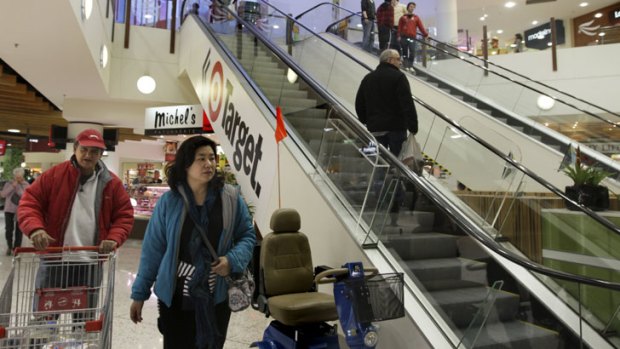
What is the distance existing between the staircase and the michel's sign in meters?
3.15

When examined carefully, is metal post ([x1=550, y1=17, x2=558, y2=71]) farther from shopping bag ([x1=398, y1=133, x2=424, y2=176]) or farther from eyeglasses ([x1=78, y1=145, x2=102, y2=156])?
eyeglasses ([x1=78, y1=145, x2=102, y2=156])

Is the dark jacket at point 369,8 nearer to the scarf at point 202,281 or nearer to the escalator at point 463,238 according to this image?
the escalator at point 463,238

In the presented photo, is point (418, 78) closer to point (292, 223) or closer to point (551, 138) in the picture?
point (551, 138)

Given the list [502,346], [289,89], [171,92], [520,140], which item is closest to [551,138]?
[520,140]

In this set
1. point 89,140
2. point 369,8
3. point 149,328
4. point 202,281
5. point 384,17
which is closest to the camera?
point 202,281

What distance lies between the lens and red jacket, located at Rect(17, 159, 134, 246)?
107 inches

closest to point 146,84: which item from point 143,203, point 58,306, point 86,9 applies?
point 143,203

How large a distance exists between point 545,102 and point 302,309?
22.0 feet

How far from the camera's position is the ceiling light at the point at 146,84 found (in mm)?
10031

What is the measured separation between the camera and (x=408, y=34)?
31.1 feet

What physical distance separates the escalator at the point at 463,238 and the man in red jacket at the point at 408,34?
13.1 feet

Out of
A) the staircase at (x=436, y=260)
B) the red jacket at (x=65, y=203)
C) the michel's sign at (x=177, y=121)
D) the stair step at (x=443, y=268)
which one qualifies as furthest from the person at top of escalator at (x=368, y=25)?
the red jacket at (x=65, y=203)

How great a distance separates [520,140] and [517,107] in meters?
1.06

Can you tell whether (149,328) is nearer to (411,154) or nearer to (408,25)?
(411,154)
